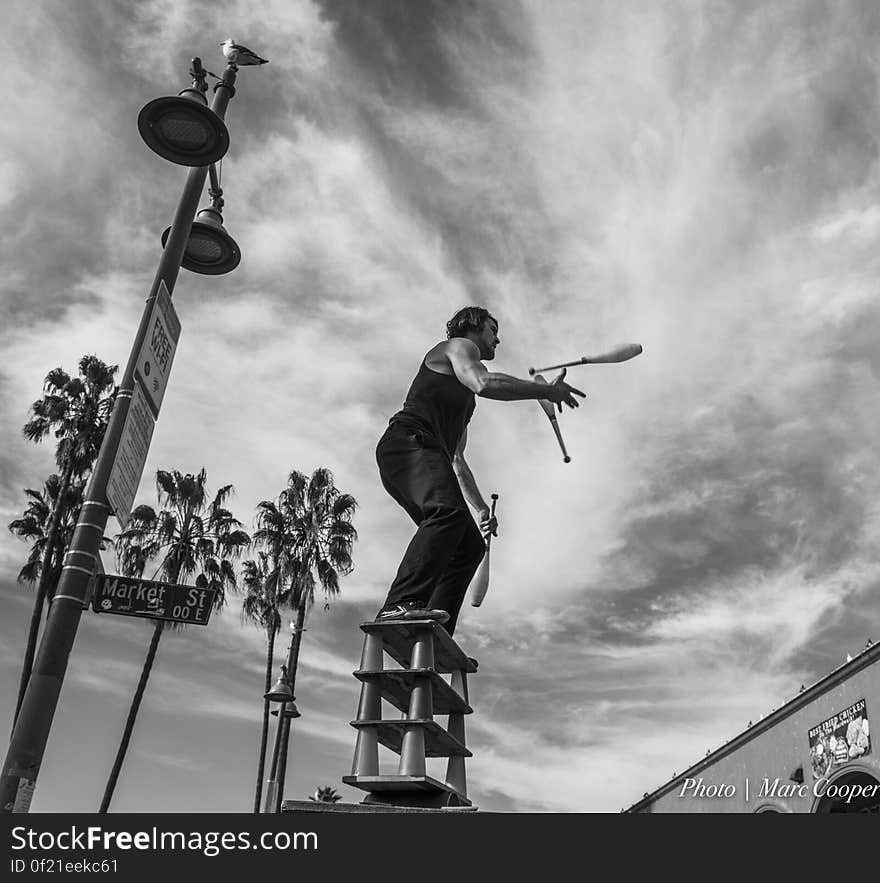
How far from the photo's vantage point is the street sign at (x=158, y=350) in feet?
18.5

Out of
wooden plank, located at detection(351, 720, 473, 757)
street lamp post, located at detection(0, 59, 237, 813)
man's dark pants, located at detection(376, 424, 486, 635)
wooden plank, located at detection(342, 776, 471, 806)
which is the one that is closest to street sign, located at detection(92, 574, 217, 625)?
street lamp post, located at detection(0, 59, 237, 813)

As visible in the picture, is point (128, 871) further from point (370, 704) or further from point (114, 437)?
point (114, 437)

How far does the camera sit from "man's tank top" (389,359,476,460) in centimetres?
484

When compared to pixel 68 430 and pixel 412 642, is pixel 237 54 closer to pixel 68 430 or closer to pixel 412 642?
pixel 412 642

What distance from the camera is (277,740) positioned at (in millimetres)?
27250

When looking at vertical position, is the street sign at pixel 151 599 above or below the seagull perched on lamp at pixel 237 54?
below

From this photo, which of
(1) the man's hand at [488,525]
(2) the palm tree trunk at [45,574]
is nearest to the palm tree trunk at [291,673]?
(2) the palm tree trunk at [45,574]

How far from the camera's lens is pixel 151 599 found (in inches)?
224

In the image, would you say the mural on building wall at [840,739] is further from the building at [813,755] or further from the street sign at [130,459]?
the street sign at [130,459]

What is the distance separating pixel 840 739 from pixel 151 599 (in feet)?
57.3

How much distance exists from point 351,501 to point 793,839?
3217 cm

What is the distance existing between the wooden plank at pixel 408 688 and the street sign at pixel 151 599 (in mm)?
1998

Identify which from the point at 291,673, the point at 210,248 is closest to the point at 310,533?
the point at 291,673

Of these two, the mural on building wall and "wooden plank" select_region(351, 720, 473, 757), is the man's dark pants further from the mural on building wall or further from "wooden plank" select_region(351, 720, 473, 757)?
the mural on building wall
